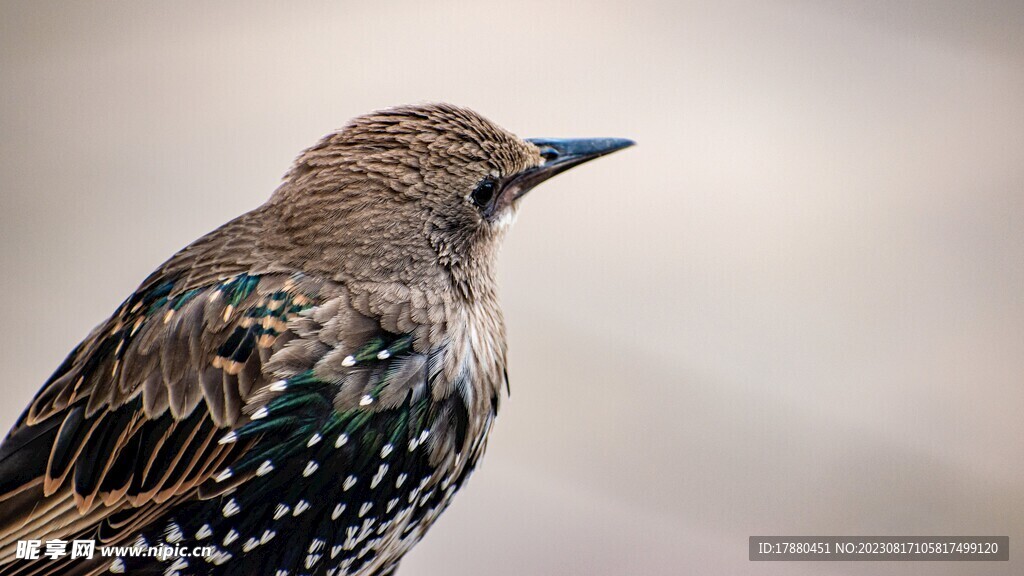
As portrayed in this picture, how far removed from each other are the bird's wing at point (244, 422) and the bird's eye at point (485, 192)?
24 centimetres

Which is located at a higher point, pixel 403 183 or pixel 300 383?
pixel 403 183

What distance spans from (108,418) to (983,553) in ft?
7.12

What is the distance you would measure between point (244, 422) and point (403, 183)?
529 millimetres

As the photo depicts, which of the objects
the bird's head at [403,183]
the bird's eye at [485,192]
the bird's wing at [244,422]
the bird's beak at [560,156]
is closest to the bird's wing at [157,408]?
the bird's wing at [244,422]

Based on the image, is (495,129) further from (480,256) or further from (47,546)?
(47,546)

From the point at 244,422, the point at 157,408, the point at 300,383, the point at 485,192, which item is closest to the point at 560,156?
the point at 485,192

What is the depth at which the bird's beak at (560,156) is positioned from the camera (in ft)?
6.40

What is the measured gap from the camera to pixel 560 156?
1975 millimetres

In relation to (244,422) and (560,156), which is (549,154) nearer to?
(560,156)

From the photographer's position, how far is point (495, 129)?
6.19 ft

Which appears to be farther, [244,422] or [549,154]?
[549,154]

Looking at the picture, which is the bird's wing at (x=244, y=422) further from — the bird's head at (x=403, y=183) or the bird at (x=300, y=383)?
the bird's head at (x=403, y=183)

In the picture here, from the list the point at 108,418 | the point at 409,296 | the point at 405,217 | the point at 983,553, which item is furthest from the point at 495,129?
the point at 983,553
